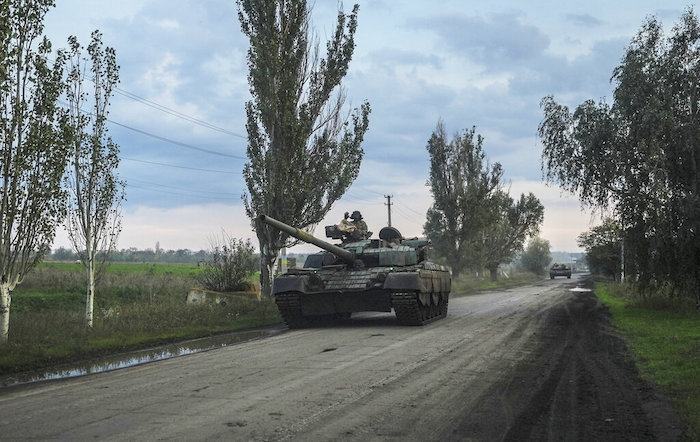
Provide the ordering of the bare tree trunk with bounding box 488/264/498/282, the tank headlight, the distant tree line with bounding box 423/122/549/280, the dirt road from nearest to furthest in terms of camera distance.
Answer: the dirt road, the tank headlight, the distant tree line with bounding box 423/122/549/280, the bare tree trunk with bounding box 488/264/498/282

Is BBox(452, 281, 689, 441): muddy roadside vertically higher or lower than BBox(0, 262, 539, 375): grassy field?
lower

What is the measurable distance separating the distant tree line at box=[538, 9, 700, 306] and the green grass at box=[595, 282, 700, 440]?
119cm

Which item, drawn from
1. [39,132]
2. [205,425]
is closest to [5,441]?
[205,425]

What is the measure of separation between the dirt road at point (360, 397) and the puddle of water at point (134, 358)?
564mm

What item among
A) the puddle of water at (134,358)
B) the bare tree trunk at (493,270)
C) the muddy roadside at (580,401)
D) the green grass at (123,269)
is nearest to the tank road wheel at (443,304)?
the puddle of water at (134,358)

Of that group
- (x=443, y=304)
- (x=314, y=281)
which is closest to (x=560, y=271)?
(x=443, y=304)

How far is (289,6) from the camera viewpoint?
20.5 metres

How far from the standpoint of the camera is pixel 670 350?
10.2 metres

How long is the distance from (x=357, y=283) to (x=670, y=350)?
6.77 meters

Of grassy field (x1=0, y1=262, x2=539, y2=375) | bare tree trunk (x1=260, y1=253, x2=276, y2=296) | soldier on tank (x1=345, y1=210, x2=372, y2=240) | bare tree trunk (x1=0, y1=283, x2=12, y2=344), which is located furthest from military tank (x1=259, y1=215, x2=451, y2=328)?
bare tree trunk (x1=0, y1=283, x2=12, y2=344)

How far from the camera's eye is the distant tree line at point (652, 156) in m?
15.9

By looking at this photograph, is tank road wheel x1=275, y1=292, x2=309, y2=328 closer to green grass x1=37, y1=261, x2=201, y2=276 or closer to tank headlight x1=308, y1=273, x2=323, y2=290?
tank headlight x1=308, y1=273, x2=323, y2=290

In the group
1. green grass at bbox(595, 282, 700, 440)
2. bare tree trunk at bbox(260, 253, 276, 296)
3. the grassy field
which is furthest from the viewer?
bare tree trunk at bbox(260, 253, 276, 296)

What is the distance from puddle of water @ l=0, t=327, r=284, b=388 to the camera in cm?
855
